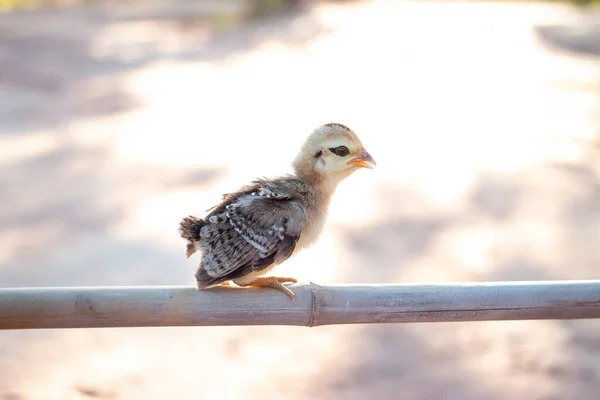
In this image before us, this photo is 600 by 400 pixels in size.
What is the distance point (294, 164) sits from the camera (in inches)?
131

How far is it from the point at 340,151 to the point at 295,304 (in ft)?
2.32

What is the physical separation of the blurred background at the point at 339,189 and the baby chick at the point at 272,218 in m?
1.77

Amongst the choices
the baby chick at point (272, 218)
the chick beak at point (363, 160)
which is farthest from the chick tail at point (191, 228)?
the chick beak at point (363, 160)

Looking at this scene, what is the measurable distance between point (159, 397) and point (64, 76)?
368 inches

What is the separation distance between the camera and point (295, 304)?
8.96 feet

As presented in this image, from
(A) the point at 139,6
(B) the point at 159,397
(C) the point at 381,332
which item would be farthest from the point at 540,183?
(A) the point at 139,6

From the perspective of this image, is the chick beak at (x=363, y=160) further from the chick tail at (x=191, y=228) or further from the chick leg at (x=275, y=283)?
the chick tail at (x=191, y=228)

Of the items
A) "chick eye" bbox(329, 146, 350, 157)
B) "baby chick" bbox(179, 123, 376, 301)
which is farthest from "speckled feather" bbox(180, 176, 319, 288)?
"chick eye" bbox(329, 146, 350, 157)

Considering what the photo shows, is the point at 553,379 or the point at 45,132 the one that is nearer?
the point at 553,379

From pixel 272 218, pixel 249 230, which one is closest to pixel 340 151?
pixel 272 218

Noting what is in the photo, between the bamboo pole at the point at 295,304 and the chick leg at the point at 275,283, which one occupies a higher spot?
the chick leg at the point at 275,283

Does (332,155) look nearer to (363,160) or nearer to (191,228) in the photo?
(363,160)

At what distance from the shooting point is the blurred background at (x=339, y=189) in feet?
15.8

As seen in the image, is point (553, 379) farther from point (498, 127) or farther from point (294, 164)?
point (498, 127)
